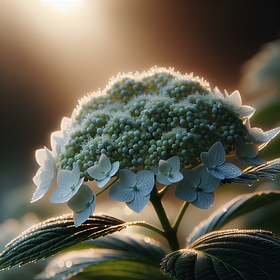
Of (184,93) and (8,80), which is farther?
(8,80)

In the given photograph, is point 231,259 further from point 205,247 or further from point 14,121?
point 14,121

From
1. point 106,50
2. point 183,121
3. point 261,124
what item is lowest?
point 183,121

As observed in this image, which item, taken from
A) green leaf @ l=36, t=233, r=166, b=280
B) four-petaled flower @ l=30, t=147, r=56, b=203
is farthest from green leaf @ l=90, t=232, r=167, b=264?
four-petaled flower @ l=30, t=147, r=56, b=203

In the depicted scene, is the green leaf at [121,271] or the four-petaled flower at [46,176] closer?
the four-petaled flower at [46,176]

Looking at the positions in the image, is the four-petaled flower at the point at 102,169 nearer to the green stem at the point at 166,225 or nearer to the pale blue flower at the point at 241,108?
the green stem at the point at 166,225

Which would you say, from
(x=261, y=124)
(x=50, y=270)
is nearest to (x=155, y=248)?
(x=50, y=270)

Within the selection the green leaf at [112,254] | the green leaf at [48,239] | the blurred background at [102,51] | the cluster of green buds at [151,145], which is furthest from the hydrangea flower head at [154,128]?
the blurred background at [102,51]

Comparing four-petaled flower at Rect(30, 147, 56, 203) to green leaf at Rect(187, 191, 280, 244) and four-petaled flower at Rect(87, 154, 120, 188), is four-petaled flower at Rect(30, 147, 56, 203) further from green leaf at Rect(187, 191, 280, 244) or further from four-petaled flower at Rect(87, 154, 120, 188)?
green leaf at Rect(187, 191, 280, 244)
